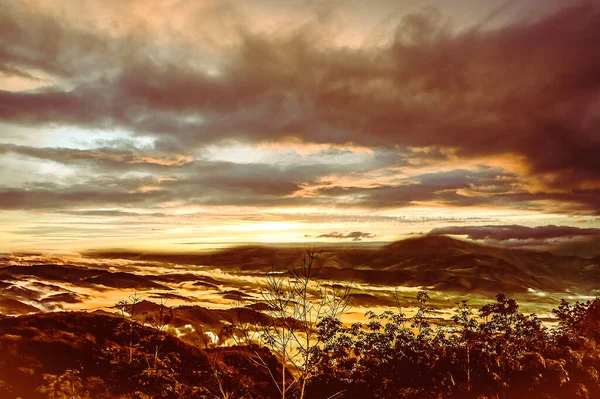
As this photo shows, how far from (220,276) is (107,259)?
1173 cm

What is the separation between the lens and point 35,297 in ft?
104

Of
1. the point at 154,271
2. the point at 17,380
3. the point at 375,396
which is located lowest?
the point at 375,396

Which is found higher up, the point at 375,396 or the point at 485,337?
the point at 485,337

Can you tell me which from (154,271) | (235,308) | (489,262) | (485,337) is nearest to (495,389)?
(485,337)

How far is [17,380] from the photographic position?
23.2 metres

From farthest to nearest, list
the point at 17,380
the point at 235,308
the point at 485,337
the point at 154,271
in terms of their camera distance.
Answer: the point at 154,271
the point at 235,308
the point at 485,337
the point at 17,380

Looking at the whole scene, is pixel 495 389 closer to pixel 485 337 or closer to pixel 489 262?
pixel 485 337

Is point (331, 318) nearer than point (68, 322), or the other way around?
point (331, 318)

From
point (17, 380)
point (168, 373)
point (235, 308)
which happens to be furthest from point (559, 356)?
point (17, 380)

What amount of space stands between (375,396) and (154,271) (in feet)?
82.6

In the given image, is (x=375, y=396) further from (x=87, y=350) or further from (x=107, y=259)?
(x=107, y=259)

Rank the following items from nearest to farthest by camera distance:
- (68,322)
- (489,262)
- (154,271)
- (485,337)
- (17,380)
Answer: (17,380) < (485,337) < (68,322) < (154,271) < (489,262)

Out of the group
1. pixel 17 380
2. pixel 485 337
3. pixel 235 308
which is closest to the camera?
pixel 17 380

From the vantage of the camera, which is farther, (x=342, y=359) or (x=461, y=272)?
(x=461, y=272)
